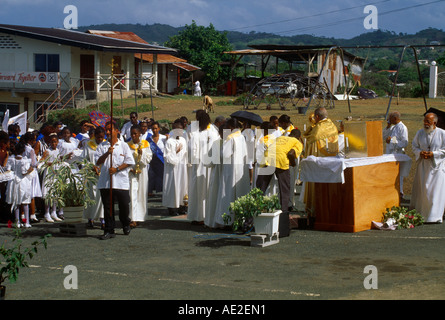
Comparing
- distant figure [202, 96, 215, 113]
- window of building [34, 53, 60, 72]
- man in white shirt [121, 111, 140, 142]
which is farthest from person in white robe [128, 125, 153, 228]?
window of building [34, 53, 60, 72]

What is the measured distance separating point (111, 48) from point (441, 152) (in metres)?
29.6

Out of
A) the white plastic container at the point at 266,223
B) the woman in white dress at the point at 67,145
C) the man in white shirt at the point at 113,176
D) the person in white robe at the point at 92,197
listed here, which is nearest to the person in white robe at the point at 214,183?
the man in white shirt at the point at 113,176

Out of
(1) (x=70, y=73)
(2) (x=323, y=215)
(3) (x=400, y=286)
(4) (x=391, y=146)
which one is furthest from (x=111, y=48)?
(3) (x=400, y=286)

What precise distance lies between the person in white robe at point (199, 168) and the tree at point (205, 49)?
46.5 m

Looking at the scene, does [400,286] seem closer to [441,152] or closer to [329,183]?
[329,183]

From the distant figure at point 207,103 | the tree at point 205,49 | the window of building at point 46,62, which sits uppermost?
the tree at point 205,49

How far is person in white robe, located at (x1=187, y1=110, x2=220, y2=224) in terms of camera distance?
42.3 ft

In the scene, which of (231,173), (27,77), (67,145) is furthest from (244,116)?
(27,77)

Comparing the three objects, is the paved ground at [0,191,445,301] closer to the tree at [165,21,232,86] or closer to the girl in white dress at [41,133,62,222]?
the girl in white dress at [41,133,62,222]

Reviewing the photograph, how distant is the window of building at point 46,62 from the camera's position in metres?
42.5

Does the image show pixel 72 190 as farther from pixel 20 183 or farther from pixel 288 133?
pixel 288 133

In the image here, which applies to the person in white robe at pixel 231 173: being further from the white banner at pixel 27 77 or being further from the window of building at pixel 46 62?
the window of building at pixel 46 62

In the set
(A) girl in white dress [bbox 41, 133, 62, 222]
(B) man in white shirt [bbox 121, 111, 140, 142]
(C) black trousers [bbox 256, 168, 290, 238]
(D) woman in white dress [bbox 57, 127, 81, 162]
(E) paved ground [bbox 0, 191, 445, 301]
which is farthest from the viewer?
(B) man in white shirt [bbox 121, 111, 140, 142]

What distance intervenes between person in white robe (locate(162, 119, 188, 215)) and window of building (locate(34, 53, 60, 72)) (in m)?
29.6
